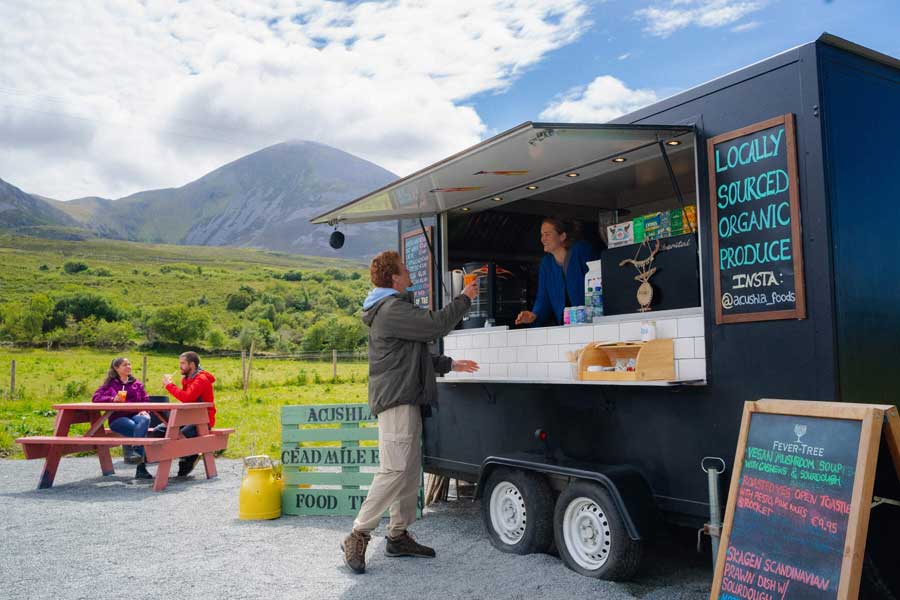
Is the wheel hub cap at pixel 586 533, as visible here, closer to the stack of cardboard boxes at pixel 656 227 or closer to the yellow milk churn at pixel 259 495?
the stack of cardboard boxes at pixel 656 227

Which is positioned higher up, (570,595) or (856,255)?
(856,255)

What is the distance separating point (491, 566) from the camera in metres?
4.23

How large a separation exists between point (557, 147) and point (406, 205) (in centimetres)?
179

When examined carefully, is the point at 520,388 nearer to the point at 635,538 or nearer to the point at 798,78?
the point at 635,538

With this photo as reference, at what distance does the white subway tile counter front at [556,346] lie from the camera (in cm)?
370

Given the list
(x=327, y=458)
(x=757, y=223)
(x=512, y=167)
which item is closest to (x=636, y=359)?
(x=757, y=223)

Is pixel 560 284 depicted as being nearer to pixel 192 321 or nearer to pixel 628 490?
pixel 628 490

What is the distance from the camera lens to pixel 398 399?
13.9 ft

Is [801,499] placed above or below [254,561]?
above

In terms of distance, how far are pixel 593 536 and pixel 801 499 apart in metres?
1.36

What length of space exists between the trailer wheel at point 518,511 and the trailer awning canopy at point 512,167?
198cm

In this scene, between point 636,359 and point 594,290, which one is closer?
point 636,359

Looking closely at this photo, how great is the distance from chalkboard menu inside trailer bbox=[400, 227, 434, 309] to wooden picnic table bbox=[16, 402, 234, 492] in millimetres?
2851

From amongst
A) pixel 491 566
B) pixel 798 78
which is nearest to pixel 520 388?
pixel 491 566
